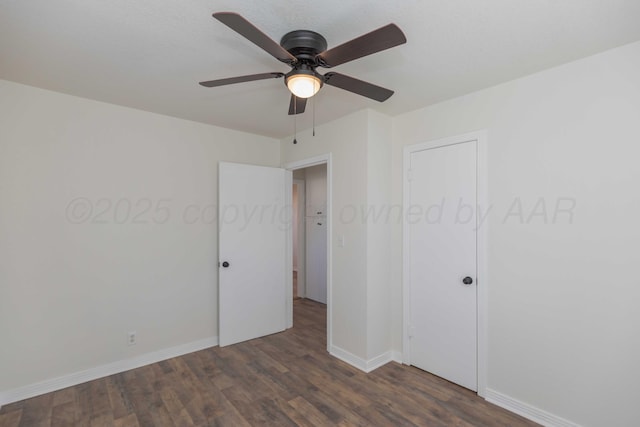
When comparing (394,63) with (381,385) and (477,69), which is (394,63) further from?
(381,385)

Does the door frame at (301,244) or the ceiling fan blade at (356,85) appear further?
the door frame at (301,244)

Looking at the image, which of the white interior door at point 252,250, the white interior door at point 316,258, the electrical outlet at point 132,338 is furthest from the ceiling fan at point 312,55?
the white interior door at point 316,258

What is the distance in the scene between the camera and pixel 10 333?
2412mm

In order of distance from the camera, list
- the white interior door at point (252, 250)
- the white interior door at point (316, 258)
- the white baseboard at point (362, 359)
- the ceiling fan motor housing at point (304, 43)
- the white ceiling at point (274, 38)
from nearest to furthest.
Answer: the white ceiling at point (274, 38) < the ceiling fan motor housing at point (304, 43) < the white baseboard at point (362, 359) < the white interior door at point (252, 250) < the white interior door at point (316, 258)

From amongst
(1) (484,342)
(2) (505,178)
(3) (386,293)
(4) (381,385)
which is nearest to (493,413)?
(1) (484,342)

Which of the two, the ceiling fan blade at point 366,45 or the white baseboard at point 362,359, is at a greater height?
the ceiling fan blade at point 366,45

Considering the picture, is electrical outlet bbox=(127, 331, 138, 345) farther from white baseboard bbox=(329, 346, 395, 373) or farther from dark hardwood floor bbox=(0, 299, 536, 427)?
white baseboard bbox=(329, 346, 395, 373)

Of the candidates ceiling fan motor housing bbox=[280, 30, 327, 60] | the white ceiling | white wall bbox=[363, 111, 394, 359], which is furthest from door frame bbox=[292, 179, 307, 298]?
ceiling fan motor housing bbox=[280, 30, 327, 60]

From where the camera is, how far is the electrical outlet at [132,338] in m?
2.95

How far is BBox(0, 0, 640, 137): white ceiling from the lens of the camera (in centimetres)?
153

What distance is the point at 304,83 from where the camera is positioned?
1600 mm

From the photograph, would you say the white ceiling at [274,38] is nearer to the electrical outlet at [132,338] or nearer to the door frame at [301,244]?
the electrical outlet at [132,338]

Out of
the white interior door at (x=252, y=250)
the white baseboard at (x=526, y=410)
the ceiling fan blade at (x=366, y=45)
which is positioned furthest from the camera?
the white interior door at (x=252, y=250)

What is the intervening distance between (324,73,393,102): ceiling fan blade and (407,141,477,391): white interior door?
1217 millimetres
